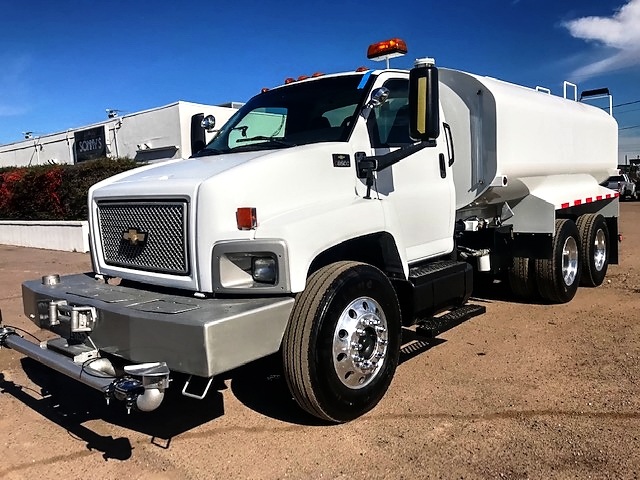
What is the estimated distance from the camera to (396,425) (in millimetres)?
4086

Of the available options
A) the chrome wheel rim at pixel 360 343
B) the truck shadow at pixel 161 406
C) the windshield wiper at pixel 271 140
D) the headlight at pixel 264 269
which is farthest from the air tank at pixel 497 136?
the headlight at pixel 264 269

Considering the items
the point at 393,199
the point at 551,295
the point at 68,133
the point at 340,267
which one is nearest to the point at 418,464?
the point at 340,267

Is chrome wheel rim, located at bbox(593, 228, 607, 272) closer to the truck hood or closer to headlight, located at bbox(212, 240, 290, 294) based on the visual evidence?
the truck hood

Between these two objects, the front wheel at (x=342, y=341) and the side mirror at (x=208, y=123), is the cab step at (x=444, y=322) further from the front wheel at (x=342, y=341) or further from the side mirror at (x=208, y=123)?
the side mirror at (x=208, y=123)

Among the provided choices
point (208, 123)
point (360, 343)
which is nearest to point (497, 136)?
point (208, 123)

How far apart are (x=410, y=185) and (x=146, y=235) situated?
218 centimetres

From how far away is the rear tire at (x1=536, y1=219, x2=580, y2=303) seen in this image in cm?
722

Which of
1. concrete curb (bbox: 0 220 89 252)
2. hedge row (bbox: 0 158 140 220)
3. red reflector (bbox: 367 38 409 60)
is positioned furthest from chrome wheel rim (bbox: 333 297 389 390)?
hedge row (bbox: 0 158 140 220)

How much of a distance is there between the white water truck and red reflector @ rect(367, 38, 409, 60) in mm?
18

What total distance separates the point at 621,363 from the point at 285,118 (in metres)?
3.57

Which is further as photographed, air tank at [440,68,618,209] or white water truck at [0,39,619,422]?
air tank at [440,68,618,209]

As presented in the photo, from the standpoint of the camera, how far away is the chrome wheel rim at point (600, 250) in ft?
28.7

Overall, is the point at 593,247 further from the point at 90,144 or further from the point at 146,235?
the point at 90,144

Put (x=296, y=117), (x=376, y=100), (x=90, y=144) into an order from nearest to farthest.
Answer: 1. (x=376, y=100)
2. (x=296, y=117)
3. (x=90, y=144)
